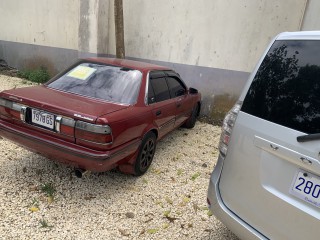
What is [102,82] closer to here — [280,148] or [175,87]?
[175,87]

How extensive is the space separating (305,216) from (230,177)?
58 cm

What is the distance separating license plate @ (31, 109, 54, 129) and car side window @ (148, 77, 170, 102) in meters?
1.47

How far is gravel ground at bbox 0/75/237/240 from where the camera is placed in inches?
106

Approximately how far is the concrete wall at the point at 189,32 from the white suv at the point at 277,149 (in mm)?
4369

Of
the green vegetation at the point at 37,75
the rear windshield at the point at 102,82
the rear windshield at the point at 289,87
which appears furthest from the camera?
the green vegetation at the point at 37,75

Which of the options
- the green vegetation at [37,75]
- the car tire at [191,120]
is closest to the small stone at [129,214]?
the car tire at [191,120]

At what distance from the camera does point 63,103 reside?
299cm

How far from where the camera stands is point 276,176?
69.2 inches

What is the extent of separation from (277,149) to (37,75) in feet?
27.9

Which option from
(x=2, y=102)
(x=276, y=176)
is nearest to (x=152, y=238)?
Result: (x=276, y=176)

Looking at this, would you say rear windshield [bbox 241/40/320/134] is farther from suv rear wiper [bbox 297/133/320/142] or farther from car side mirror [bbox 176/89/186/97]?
car side mirror [bbox 176/89/186/97]

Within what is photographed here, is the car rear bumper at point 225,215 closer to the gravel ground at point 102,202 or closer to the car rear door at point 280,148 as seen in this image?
the car rear door at point 280,148

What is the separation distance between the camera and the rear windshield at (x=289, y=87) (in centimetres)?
167

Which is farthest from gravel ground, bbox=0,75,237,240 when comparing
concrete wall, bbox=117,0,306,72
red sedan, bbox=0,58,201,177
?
concrete wall, bbox=117,0,306,72
